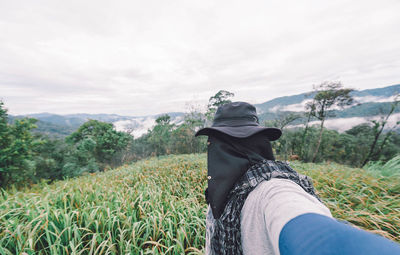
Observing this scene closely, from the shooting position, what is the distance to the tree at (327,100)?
612 inches

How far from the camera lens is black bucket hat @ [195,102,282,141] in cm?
93

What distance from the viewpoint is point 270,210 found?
66 cm

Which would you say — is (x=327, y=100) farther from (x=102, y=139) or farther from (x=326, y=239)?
(x=102, y=139)

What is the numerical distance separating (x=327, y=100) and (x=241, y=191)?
21170 millimetres

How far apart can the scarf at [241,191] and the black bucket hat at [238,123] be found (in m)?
0.21

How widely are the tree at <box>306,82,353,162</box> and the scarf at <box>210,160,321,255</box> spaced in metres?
18.5

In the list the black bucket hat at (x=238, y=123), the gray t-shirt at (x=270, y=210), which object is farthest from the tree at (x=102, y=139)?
the gray t-shirt at (x=270, y=210)

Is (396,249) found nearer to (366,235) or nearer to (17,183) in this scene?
(366,235)

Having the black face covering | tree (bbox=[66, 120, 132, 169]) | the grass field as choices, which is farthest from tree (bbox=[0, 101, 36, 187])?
tree (bbox=[66, 120, 132, 169])

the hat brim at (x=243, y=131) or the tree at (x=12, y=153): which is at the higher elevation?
the hat brim at (x=243, y=131)

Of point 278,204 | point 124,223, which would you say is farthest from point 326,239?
point 124,223

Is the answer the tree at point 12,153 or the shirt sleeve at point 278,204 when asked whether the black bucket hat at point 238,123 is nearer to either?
the shirt sleeve at point 278,204

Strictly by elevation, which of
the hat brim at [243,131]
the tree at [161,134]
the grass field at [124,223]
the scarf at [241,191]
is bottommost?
the tree at [161,134]

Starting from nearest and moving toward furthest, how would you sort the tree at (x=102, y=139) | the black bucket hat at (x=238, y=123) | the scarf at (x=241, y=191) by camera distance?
the scarf at (x=241, y=191)
the black bucket hat at (x=238, y=123)
the tree at (x=102, y=139)
